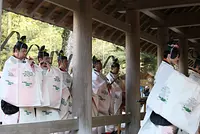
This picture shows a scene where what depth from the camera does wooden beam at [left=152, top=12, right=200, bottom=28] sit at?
310 inches

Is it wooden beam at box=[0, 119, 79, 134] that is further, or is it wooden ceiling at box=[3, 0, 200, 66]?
wooden ceiling at box=[3, 0, 200, 66]

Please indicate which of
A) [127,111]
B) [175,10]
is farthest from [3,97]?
[175,10]

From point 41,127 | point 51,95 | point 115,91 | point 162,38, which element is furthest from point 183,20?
point 41,127

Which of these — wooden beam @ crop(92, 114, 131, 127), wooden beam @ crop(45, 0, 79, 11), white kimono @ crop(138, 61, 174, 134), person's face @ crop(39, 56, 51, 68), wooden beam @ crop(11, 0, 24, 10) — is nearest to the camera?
white kimono @ crop(138, 61, 174, 134)

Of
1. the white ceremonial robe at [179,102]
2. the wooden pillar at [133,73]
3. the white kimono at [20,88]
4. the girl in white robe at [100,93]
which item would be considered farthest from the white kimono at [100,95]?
the white ceremonial robe at [179,102]

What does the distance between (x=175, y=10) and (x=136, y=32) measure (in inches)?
89.6

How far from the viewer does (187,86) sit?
350cm

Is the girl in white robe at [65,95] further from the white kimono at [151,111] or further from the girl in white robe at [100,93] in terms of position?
the white kimono at [151,111]

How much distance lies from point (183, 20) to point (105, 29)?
1.70 meters

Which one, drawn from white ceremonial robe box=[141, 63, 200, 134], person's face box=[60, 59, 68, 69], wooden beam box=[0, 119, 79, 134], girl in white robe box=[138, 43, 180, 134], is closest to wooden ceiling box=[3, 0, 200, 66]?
person's face box=[60, 59, 68, 69]

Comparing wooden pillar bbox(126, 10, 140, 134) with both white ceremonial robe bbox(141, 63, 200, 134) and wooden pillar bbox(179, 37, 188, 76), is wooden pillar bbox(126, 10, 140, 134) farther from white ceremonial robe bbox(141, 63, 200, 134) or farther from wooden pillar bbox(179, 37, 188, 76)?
wooden pillar bbox(179, 37, 188, 76)

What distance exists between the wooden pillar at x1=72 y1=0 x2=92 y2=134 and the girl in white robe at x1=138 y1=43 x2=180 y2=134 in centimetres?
122

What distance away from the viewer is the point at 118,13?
24.2ft

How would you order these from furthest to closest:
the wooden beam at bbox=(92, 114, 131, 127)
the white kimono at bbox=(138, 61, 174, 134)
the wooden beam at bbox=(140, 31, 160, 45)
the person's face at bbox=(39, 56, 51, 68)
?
the wooden beam at bbox=(140, 31, 160, 45)
the wooden beam at bbox=(92, 114, 131, 127)
the person's face at bbox=(39, 56, 51, 68)
the white kimono at bbox=(138, 61, 174, 134)
